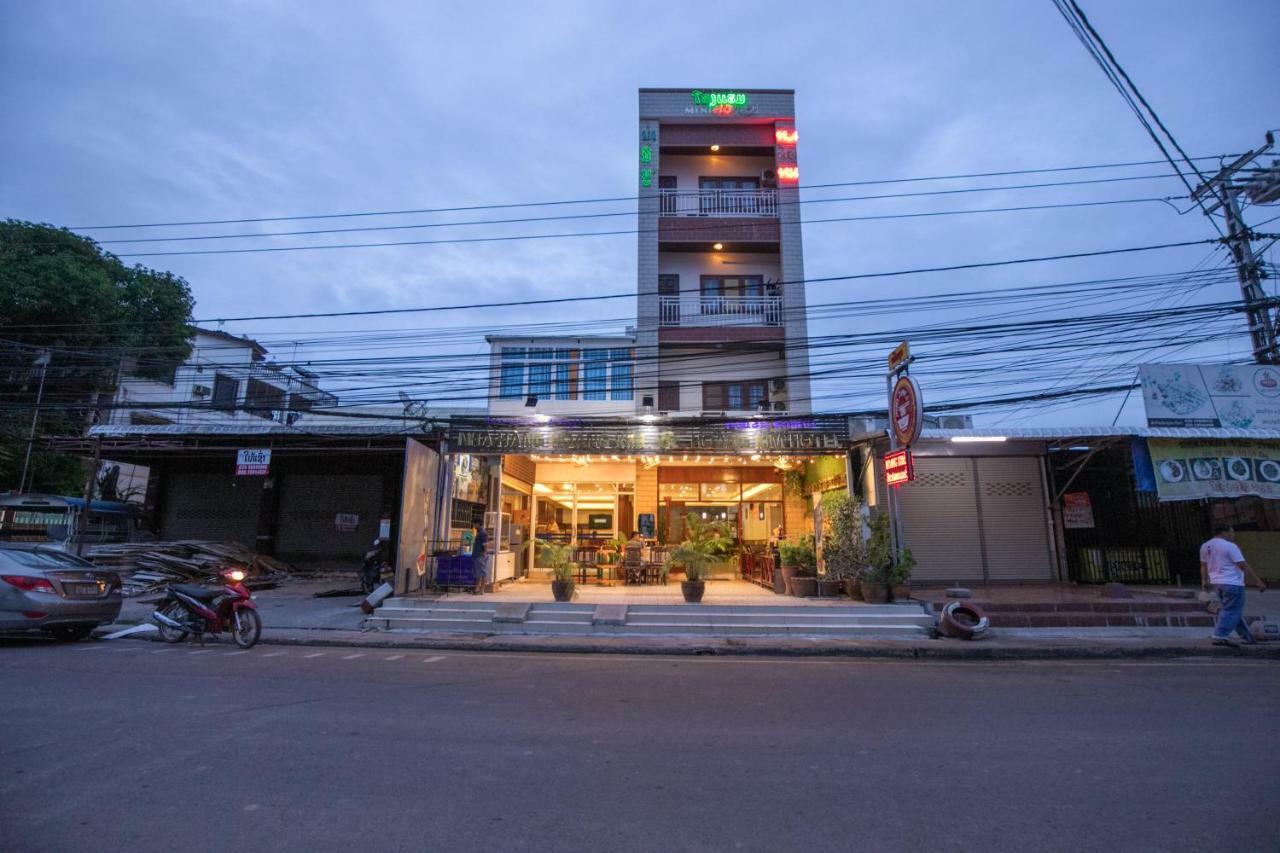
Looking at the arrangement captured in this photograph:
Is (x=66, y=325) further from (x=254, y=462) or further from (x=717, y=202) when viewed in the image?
(x=717, y=202)

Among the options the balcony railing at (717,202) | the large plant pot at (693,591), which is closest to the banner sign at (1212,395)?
the large plant pot at (693,591)

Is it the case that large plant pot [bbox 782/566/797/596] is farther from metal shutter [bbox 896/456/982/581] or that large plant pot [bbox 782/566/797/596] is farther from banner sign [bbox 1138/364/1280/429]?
banner sign [bbox 1138/364/1280/429]

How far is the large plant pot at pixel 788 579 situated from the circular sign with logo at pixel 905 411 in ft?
12.1

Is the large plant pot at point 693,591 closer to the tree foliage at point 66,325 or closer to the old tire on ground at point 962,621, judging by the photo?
the old tire on ground at point 962,621

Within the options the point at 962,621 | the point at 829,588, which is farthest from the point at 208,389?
the point at 962,621

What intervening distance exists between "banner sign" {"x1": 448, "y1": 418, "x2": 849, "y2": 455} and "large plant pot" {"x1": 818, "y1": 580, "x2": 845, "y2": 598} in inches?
113

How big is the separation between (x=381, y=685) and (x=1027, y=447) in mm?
14704

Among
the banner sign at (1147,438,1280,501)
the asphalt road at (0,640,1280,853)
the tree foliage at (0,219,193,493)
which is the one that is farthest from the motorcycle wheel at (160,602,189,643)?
the banner sign at (1147,438,1280,501)

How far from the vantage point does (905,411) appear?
38.4 ft

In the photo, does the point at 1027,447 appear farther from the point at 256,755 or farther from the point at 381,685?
the point at 256,755

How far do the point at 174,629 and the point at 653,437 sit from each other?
9.27 m

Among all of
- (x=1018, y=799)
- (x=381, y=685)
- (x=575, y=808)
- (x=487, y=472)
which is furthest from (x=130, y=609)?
(x=1018, y=799)

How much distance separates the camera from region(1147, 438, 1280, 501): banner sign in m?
13.1

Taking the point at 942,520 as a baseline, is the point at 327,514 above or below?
above
